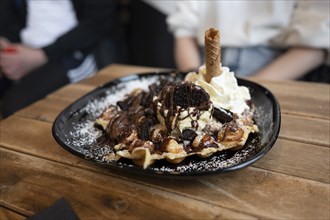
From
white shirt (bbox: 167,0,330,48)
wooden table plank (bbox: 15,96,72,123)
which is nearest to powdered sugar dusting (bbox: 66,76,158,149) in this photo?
wooden table plank (bbox: 15,96,72,123)

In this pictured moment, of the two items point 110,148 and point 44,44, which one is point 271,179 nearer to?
point 110,148

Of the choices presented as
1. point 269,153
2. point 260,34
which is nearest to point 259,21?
point 260,34

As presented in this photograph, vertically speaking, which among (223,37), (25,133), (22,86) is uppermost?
(223,37)

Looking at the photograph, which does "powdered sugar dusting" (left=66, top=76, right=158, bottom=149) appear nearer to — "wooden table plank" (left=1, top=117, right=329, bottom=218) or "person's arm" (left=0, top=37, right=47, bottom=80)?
"wooden table plank" (left=1, top=117, right=329, bottom=218)

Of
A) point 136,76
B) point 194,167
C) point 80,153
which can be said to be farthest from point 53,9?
point 194,167

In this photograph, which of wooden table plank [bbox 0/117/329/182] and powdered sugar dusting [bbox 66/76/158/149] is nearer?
wooden table plank [bbox 0/117/329/182]

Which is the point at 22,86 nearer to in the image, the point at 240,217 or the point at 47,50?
the point at 47,50
